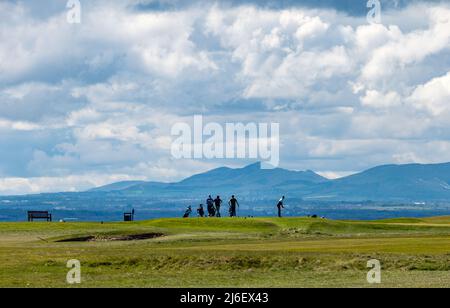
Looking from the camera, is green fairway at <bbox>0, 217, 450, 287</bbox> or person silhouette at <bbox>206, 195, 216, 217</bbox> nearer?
green fairway at <bbox>0, 217, 450, 287</bbox>

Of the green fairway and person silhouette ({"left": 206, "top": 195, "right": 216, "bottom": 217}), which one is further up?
person silhouette ({"left": 206, "top": 195, "right": 216, "bottom": 217})

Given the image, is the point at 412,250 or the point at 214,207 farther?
the point at 214,207

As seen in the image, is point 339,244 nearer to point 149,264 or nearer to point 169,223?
point 149,264

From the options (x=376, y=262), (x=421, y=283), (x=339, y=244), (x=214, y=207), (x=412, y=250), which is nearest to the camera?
(x=421, y=283)

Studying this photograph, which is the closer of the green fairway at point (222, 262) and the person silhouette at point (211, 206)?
the green fairway at point (222, 262)

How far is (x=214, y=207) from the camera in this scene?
130750 mm

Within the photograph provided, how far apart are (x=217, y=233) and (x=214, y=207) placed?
2816 cm

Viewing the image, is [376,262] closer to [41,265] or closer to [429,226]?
[41,265]

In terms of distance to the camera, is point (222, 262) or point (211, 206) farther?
point (211, 206)

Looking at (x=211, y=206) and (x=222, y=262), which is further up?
(x=211, y=206)

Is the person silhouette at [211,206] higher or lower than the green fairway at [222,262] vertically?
higher

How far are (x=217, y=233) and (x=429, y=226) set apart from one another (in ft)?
98.7
